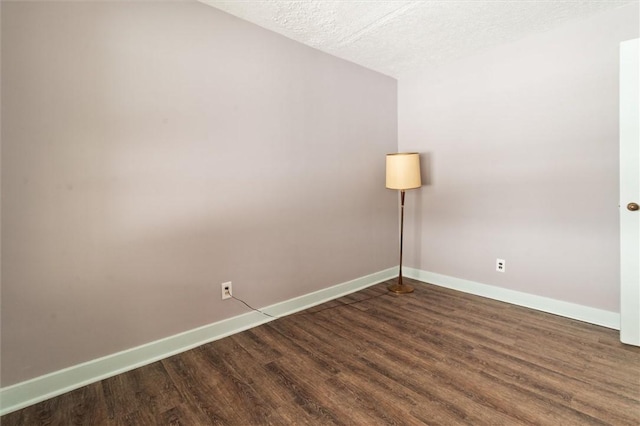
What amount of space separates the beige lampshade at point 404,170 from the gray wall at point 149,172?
2.10 feet

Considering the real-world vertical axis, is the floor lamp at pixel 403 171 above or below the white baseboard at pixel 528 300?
above

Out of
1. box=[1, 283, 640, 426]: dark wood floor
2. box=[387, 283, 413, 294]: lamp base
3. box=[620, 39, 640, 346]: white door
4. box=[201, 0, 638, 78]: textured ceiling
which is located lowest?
box=[1, 283, 640, 426]: dark wood floor

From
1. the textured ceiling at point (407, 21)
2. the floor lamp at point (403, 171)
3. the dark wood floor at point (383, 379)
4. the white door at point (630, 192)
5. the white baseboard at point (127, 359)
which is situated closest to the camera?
the dark wood floor at point (383, 379)

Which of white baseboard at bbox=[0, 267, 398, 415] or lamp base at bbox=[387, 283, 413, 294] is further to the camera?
lamp base at bbox=[387, 283, 413, 294]

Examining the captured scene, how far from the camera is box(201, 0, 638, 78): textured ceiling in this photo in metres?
2.12

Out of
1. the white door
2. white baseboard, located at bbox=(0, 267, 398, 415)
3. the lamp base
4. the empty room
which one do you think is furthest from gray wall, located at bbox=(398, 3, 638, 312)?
white baseboard, located at bbox=(0, 267, 398, 415)

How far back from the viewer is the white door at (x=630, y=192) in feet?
6.59

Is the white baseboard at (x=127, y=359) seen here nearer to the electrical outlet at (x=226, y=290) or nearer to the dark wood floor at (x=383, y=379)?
the dark wood floor at (x=383, y=379)

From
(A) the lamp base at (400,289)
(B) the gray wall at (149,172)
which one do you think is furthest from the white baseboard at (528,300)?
(B) the gray wall at (149,172)

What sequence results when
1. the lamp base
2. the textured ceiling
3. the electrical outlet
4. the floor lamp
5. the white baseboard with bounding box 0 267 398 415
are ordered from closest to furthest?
the white baseboard with bounding box 0 267 398 415
the textured ceiling
the electrical outlet
the floor lamp
the lamp base

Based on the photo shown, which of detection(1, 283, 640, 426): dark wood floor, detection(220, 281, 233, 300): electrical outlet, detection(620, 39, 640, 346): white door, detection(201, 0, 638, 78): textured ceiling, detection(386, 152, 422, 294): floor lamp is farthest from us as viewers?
detection(386, 152, 422, 294): floor lamp

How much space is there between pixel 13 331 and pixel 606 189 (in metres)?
3.95

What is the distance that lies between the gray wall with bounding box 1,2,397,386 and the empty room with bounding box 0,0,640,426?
0.04ft

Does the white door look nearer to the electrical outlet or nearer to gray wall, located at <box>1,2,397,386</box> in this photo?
gray wall, located at <box>1,2,397,386</box>
